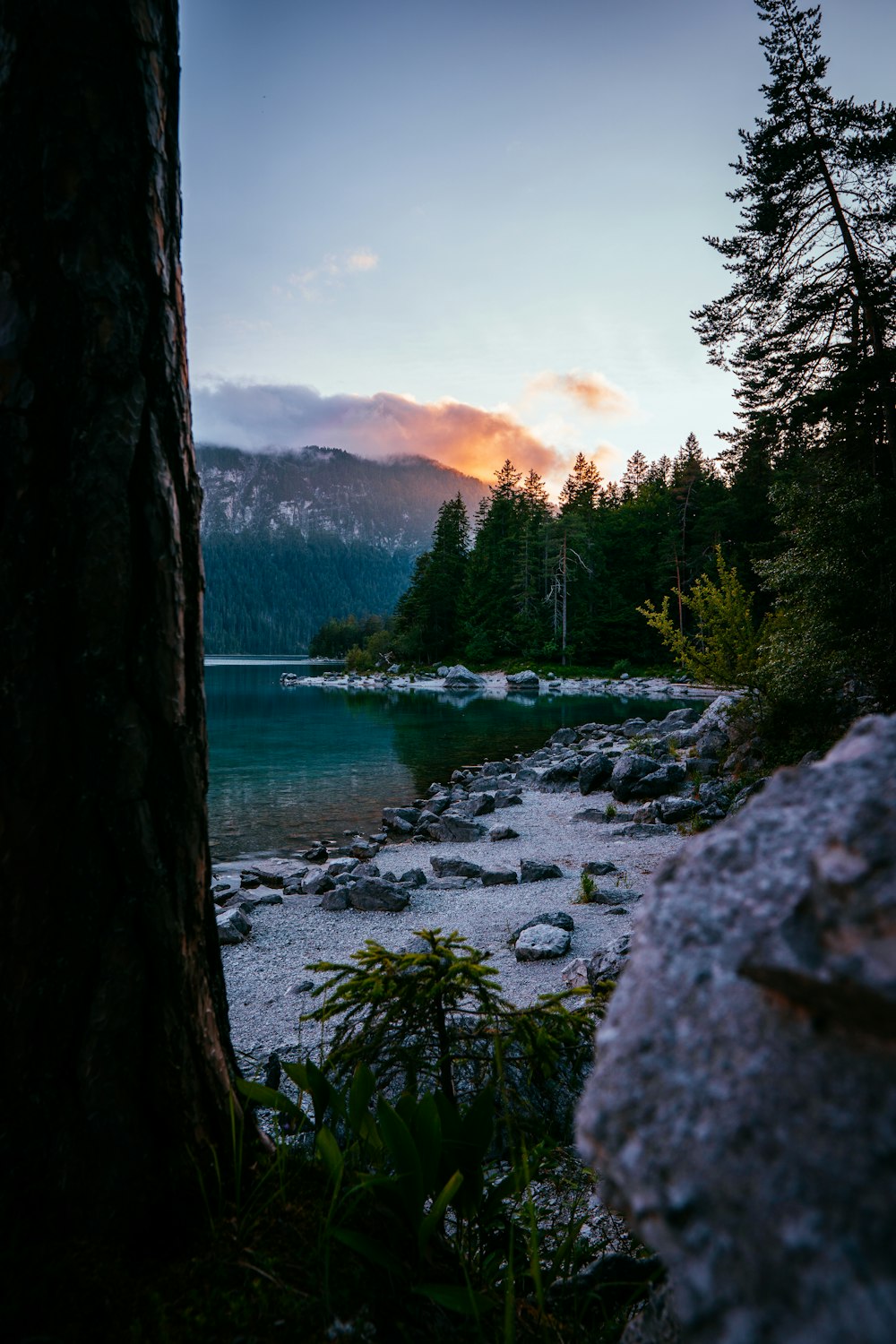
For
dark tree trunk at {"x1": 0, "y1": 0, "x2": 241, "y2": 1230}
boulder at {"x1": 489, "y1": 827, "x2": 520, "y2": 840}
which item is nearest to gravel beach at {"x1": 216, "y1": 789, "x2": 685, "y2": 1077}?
boulder at {"x1": 489, "y1": 827, "x2": 520, "y2": 840}

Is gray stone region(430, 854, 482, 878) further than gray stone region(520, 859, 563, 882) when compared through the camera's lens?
Yes

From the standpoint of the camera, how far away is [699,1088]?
0.69 meters

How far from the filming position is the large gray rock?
21.9 inches

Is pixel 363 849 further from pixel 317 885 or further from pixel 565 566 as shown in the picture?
pixel 565 566

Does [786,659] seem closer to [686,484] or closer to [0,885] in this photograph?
[0,885]

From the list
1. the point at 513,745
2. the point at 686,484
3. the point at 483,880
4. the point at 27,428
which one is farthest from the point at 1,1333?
the point at 686,484

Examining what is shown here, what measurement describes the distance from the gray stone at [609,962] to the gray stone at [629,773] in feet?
23.4

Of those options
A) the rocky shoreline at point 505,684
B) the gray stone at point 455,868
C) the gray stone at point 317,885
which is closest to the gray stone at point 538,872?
the gray stone at point 455,868

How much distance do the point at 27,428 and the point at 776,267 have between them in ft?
44.0

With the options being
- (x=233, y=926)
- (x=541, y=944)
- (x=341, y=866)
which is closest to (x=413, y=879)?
(x=341, y=866)

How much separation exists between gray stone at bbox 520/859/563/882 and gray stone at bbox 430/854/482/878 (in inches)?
20.4

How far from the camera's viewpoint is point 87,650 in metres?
1.41

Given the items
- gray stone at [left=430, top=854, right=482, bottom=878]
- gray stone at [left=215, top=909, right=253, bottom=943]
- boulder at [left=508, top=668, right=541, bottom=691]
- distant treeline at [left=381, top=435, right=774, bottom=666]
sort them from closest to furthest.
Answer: gray stone at [left=215, top=909, right=253, bottom=943], gray stone at [left=430, top=854, right=482, bottom=878], boulder at [left=508, top=668, right=541, bottom=691], distant treeline at [left=381, top=435, right=774, bottom=666]

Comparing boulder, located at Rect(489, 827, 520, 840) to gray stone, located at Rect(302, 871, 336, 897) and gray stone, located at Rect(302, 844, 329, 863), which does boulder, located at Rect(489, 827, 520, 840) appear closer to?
gray stone, located at Rect(302, 844, 329, 863)
